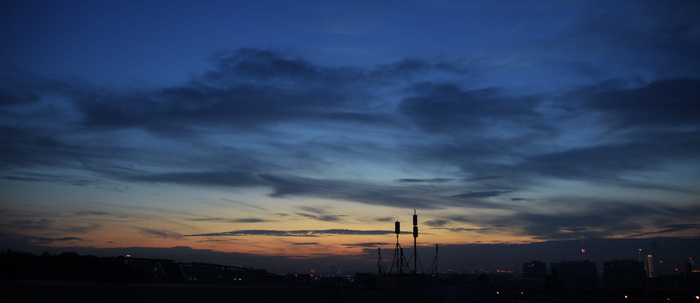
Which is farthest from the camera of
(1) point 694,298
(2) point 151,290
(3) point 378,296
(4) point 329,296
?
(1) point 694,298

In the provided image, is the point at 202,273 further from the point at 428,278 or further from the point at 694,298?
the point at 694,298

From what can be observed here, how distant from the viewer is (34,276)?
200ft

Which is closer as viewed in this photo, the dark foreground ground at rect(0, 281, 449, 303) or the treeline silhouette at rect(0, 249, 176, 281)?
the dark foreground ground at rect(0, 281, 449, 303)

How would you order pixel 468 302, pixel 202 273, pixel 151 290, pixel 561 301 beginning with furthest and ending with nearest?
pixel 561 301, pixel 202 273, pixel 468 302, pixel 151 290

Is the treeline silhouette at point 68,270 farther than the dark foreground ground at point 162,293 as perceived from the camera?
→ Yes

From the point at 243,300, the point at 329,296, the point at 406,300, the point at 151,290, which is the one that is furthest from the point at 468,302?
the point at 151,290

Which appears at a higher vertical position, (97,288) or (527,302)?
(97,288)

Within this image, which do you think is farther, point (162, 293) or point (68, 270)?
point (68, 270)

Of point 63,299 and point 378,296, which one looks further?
point 378,296

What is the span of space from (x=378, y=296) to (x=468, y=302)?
3170 centimetres

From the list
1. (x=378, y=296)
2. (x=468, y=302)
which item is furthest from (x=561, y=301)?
(x=378, y=296)

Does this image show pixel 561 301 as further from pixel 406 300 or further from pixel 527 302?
pixel 406 300

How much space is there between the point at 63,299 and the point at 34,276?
42324 millimetres

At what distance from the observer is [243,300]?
31953 millimetres
